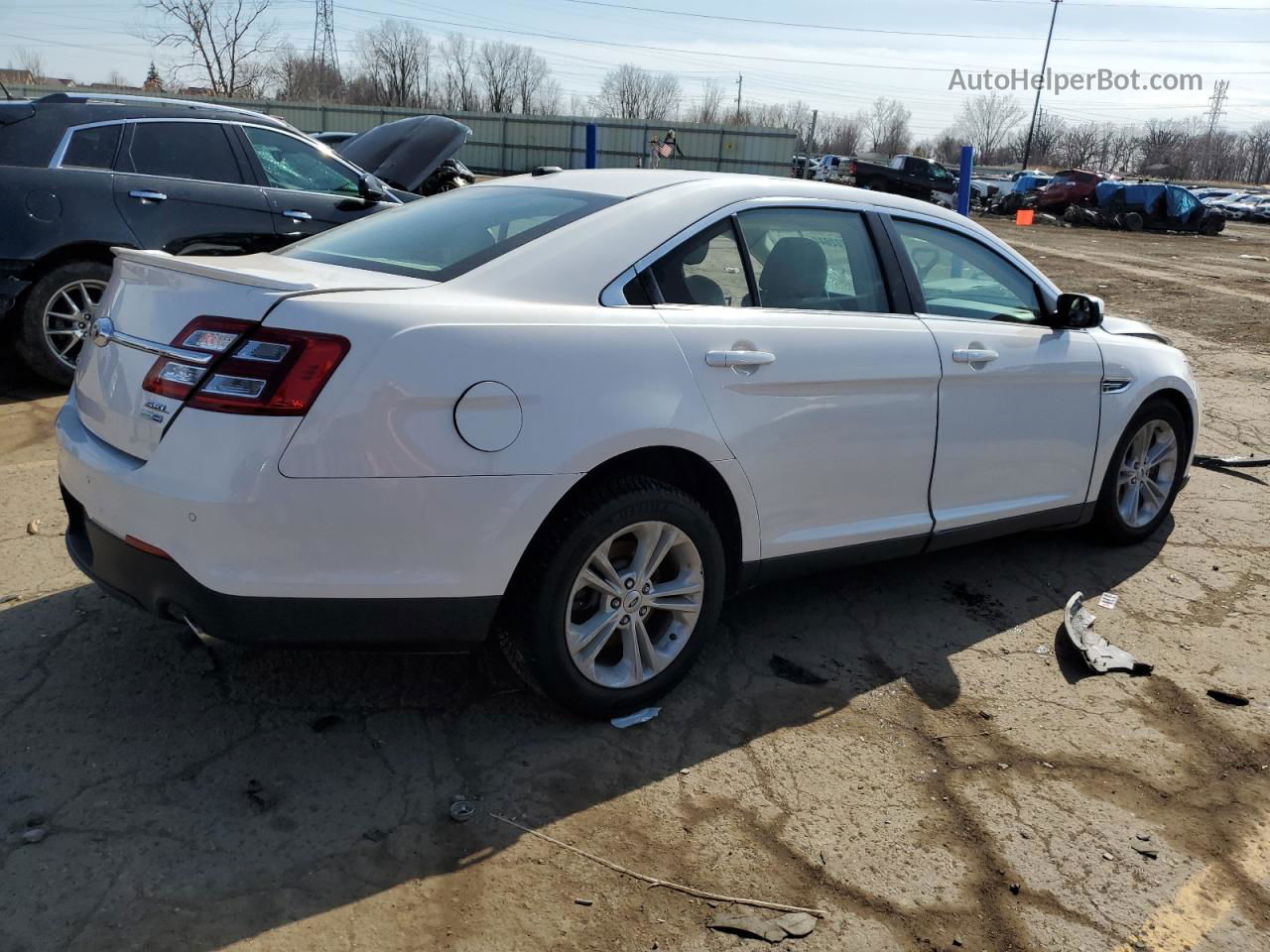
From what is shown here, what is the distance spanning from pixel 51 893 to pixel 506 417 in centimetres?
150

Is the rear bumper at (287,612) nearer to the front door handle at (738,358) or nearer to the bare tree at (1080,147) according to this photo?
the front door handle at (738,358)

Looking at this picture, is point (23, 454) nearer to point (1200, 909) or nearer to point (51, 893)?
point (51, 893)

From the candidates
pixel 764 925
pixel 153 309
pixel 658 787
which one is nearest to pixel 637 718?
pixel 658 787

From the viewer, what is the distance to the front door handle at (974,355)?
387 cm

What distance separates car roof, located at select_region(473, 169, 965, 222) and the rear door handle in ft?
1.99

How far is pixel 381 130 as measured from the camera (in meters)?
9.84

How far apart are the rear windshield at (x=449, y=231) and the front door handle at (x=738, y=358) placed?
613 mm

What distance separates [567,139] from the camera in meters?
38.8

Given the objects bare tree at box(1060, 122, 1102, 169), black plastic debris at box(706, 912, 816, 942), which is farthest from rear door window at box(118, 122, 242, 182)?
bare tree at box(1060, 122, 1102, 169)

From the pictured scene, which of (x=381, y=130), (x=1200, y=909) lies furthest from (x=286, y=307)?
(x=381, y=130)

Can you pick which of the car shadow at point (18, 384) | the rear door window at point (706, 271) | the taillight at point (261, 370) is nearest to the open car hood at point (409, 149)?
the car shadow at point (18, 384)

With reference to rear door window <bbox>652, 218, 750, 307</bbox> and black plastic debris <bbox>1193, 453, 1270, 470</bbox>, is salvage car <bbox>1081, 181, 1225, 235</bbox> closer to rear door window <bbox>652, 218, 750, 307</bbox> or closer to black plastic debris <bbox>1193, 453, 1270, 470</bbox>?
black plastic debris <bbox>1193, 453, 1270, 470</bbox>

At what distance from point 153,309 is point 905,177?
34.7 metres

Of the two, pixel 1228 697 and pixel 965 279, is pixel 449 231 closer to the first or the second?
pixel 965 279
